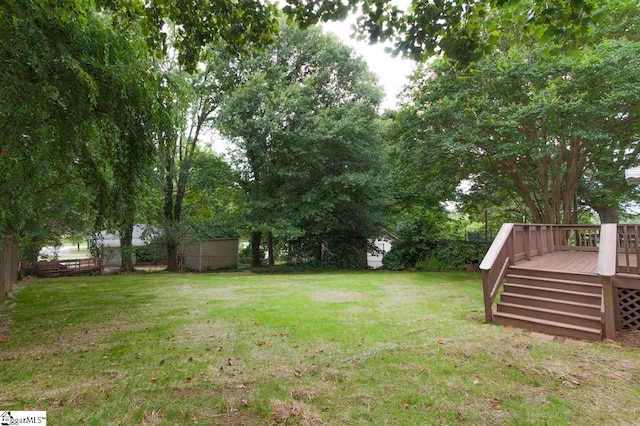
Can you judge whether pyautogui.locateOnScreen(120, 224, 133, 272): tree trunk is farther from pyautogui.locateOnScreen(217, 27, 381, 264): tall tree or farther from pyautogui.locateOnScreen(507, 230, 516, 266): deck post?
pyautogui.locateOnScreen(507, 230, 516, 266): deck post

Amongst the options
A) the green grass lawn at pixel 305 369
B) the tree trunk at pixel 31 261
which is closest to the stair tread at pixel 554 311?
the green grass lawn at pixel 305 369

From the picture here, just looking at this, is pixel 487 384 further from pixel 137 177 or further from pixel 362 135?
pixel 362 135

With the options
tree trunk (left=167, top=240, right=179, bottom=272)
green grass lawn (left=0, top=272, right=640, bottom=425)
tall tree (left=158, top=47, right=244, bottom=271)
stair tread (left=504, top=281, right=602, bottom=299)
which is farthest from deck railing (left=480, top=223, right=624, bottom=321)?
tree trunk (left=167, top=240, right=179, bottom=272)

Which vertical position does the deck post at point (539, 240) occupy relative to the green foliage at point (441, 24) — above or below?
below

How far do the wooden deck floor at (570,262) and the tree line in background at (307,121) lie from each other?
330cm

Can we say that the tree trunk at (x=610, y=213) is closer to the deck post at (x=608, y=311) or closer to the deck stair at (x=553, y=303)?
the deck stair at (x=553, y=303)

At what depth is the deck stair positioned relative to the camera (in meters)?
5.16

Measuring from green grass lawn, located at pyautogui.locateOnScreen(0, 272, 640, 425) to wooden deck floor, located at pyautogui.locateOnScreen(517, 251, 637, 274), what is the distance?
1.74m

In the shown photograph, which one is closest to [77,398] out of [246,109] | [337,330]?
[337,330]

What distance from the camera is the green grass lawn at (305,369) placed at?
2971mm

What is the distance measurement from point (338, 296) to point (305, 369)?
186 inches

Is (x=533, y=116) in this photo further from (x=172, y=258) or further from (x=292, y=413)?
(x=172, y=258)

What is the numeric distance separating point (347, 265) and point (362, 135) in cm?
654

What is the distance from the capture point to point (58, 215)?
1150 cm
